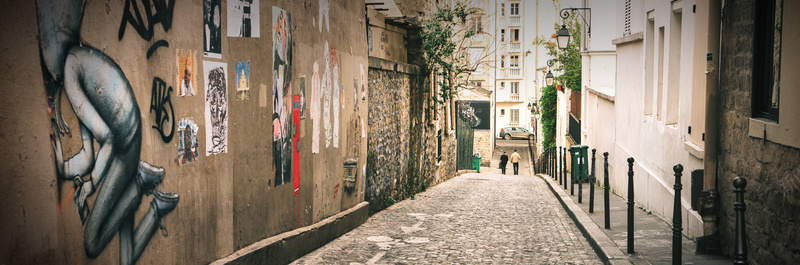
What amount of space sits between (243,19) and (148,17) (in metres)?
1.59

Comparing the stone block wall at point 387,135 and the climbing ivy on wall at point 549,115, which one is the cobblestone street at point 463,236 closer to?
the stone block wall at point 387,135

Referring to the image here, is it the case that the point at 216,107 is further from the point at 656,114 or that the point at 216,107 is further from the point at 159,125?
the point at 656,114

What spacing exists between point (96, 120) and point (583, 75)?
776 inches

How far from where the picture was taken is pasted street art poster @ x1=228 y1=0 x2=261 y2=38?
6.25m

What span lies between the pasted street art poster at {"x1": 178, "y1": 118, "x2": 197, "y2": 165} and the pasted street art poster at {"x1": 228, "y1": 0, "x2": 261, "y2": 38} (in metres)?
1.07

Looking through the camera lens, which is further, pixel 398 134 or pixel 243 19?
pixel 398 134

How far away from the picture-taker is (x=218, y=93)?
5.96 metres

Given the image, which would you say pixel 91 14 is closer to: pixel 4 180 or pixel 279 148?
pixel 4 180

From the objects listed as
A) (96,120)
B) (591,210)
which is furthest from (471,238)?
A: (96,120)

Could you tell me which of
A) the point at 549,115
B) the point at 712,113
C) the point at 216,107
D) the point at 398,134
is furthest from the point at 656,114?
the point at 549,115

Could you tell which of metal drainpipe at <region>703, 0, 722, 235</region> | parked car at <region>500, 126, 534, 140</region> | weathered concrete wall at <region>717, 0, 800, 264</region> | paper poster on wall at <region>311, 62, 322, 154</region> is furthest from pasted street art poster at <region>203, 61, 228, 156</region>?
parked car at <region>500, 126, 534, 140</region>

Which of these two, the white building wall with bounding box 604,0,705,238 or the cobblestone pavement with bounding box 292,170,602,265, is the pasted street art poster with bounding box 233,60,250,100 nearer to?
the cobblestone pavement with bounding box 292,170,602,265

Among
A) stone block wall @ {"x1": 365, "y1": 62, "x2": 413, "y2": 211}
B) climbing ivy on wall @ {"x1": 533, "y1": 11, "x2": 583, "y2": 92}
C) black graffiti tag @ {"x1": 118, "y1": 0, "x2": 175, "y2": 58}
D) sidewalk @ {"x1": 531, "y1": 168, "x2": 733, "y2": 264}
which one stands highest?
climbing ivy on wall @ {"x1": 533, "y1": 11, "x2": 583, "y2": 92}

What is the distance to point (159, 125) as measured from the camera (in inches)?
199
